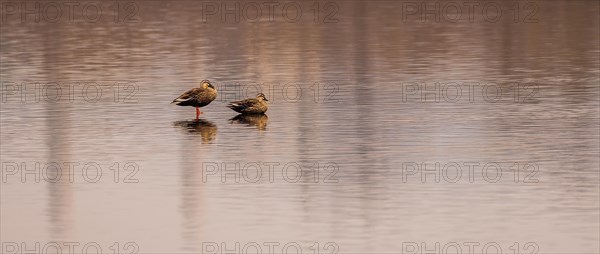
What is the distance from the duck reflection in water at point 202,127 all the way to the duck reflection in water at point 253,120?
52cm

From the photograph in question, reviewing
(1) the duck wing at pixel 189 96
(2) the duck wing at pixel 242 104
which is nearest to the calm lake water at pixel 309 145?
(2) the duck wing at pixel 242 104

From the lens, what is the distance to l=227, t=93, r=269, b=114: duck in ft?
93.4

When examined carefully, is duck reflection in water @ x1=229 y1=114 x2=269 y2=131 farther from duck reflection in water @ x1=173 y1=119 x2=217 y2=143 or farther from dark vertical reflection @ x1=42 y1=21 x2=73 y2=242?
dark vertical reflection @ x1=42 y1=21 x2=73 y2=242

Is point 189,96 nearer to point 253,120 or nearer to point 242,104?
point 242,104

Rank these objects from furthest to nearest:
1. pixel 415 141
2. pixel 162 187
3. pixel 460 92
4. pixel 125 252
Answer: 1. pixel 460 92
2. pixel 415 141
3. pixel 162 187
4. pixel 125 252

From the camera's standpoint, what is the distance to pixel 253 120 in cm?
2809

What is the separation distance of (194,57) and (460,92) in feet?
35.3

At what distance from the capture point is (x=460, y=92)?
31.8 m

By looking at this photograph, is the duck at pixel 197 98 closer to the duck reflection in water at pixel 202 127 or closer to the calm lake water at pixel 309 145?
the calm lake water at pixel 309 145

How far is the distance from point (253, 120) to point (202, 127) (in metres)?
1.11

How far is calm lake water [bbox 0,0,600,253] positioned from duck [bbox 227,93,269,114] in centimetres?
29

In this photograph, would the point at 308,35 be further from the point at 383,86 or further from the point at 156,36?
the point at 383,86

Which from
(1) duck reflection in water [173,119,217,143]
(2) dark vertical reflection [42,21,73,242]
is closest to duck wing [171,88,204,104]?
(1) duck reflection in water [173,119,217,143]

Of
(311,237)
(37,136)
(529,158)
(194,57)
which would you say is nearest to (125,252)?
(311,237)
